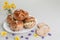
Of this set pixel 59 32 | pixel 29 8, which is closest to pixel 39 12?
pixel 29 8

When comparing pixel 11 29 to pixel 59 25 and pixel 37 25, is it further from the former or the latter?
pixel 59 25

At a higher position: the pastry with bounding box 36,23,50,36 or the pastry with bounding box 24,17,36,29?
the pastry with bounding box 24,17,36,29

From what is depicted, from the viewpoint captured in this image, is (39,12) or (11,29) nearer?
(11,29)

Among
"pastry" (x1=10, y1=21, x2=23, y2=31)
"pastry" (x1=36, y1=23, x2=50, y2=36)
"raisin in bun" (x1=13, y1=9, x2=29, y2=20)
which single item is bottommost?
"pastry" (x1=36, y1=23, x2=50, y2=36)
